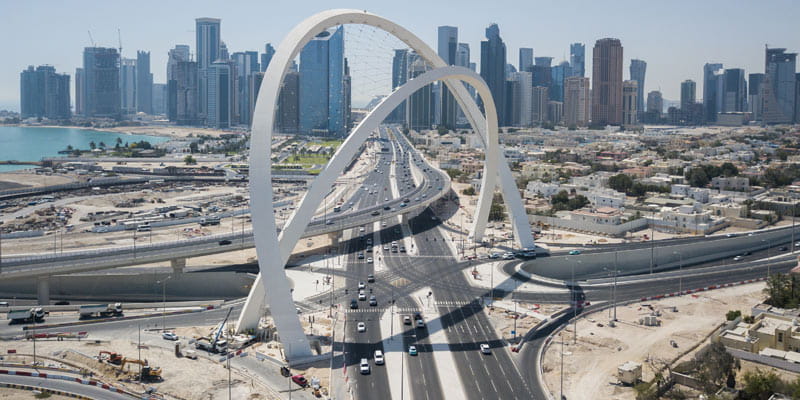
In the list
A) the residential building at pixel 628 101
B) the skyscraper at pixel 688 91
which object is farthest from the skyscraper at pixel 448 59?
the skyscraper at pixel 688 91

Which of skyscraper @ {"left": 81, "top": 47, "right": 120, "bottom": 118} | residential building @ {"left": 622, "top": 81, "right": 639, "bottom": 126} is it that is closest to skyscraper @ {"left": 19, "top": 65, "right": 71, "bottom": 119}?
skyscraper @ {"left": 81, "top": 47, "right": 120, "bottom": 118}

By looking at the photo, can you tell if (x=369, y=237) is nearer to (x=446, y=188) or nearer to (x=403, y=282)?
(x=403, y=282)

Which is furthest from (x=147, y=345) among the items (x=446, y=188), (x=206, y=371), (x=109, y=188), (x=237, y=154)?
(x=237, y=154)

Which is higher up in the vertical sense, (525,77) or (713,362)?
(525,77)

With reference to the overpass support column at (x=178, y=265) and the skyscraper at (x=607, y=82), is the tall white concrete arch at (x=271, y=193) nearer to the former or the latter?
the overpass support column at (x=178, y=265)

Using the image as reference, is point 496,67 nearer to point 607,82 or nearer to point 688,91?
point 607,82

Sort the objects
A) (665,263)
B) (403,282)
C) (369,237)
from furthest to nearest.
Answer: (369,237), (665,263), (403,282)

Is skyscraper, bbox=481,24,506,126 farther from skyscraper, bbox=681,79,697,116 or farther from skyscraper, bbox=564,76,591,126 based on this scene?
skyscraper, bbox=681,79,697,116
